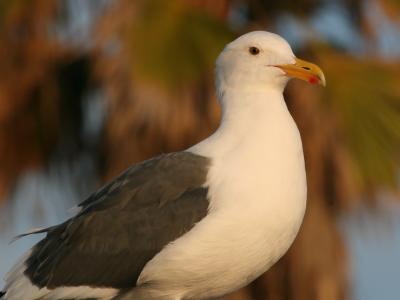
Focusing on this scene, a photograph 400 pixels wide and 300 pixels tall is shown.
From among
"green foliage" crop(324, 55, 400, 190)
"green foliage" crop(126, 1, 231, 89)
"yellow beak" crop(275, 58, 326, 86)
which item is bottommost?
"green foliage" crop(324, 55, 400, 190)

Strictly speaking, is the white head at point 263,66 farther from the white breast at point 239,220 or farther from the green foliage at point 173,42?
the green foliage at point 173,42

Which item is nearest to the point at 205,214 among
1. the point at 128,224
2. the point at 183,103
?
the point at 128,224

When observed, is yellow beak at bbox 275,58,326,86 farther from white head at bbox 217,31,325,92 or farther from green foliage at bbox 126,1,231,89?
green foliage at bbox 126,1,231,89

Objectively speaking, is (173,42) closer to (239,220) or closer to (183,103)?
(183,103)

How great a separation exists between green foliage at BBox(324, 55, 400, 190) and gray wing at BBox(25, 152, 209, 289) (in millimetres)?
3921

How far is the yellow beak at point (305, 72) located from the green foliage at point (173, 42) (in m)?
3.58

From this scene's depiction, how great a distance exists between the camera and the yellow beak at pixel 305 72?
A: 5215mm

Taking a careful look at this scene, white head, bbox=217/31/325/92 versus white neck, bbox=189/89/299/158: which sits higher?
white head, bbox=217/31/325/92

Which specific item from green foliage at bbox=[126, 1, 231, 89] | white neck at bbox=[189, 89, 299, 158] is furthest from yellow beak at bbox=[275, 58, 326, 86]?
green foliage at bbox=[126, 1, 231, 89]

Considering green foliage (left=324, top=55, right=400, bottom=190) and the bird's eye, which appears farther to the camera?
green foliage (left=324, top=55, right=400, bottom=190)

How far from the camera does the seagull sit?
16.0 ft

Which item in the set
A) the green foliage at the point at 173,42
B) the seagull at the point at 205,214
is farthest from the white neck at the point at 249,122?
the green foliage at the point at 173,42

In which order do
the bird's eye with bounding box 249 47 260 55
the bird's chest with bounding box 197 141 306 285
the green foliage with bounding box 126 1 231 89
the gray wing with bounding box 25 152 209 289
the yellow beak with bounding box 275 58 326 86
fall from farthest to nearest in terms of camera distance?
the green foliage with bounding box 126 1 231 89 < the bird's eye with bounding box 249 47 260 55 < the yellow beak with bounding box 275 58 326 86 < the gray wing with bounding box 25 152 209 289 < the bird's chest with bounding box 197 141 306 285

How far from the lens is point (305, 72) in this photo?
5.23 metres
